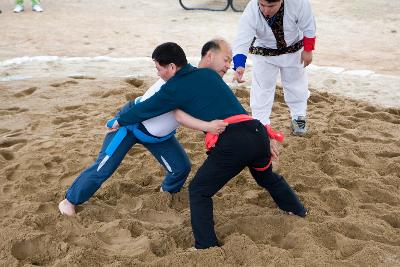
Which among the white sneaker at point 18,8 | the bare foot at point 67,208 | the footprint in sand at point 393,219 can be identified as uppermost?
the footprint in sand at point 393,219

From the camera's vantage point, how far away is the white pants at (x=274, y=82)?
4102mm

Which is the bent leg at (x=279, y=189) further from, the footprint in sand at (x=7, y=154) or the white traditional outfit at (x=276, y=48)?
the footprint in sand at (x=7, y=154)

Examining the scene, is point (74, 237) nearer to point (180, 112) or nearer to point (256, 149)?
point (180, 112)

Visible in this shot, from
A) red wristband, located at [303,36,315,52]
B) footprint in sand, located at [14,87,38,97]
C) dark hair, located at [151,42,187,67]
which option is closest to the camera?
dark hair, located at [151,42,187,67]

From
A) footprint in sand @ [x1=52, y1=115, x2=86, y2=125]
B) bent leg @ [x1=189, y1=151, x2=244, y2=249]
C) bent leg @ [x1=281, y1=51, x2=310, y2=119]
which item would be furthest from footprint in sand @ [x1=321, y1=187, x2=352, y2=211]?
footprint in sand @ [x1=52, y1=115, x2=86, y2=125]

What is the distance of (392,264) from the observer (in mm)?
2410

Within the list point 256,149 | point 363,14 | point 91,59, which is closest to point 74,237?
point 256,149

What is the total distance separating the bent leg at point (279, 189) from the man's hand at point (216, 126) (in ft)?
1.04

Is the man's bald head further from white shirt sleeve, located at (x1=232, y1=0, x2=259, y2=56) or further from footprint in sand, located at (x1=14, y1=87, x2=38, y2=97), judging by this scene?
footprint in sand, located at (x1=14, y1=87, x2=38, y2=97)

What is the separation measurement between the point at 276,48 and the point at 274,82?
338 mm

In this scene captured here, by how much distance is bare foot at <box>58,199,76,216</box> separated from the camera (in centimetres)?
295

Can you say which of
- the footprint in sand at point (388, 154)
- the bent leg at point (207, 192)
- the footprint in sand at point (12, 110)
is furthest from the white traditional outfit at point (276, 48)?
the footprint in sand at point (12, 110)

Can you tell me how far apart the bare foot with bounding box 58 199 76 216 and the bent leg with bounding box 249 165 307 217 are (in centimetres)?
106

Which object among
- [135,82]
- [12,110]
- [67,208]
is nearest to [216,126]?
[67,208]
